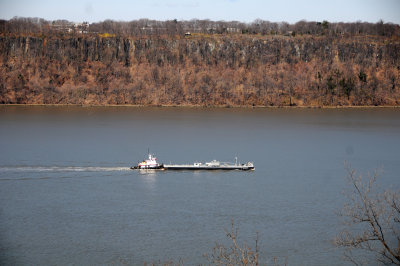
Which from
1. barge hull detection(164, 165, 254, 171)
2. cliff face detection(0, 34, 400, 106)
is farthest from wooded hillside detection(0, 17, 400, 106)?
barge hull detection(164, 165, 254, 171)

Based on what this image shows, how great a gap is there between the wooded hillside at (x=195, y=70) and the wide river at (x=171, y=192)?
223ft

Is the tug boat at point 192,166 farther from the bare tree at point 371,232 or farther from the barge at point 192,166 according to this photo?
the bare tree at point 371,232

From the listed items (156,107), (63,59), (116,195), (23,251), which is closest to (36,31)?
(63,59)

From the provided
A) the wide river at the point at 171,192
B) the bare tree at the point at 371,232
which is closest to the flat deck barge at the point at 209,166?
the wide river at the point at 171,192

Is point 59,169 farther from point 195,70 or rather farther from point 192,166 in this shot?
point 195,70

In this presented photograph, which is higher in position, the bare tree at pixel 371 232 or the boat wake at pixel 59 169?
the bare tree at pixel 371 232

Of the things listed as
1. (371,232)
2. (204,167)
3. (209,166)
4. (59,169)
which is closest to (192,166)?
(204,167)

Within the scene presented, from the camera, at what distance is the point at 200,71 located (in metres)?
185

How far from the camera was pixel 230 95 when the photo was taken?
17550 cm

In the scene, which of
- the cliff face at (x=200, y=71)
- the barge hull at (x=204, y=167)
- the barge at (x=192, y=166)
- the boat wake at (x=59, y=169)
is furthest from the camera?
the cliff face at (x=200, y=71)

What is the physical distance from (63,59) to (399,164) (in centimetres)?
13482

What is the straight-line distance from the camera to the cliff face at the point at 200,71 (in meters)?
175

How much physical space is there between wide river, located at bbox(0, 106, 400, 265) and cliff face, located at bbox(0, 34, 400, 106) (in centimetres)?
6792

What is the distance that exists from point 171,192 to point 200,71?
134 metres
